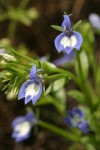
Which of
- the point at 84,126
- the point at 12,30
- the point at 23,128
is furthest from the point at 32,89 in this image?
the point at 12,30

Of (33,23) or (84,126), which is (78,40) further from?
(33,23)

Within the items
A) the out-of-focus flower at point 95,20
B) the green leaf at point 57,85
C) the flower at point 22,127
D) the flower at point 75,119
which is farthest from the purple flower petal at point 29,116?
the out-of-focus flower at point 95,20

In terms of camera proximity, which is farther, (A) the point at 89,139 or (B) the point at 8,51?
(A) the point at 89,139

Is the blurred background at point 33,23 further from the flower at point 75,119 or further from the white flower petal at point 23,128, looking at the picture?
the flower at point 75,119

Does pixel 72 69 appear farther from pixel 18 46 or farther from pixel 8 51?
pixel 8 51

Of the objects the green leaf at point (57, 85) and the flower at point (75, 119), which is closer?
the green leaf at point (57, 85)

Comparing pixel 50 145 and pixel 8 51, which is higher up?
pixel 8 51

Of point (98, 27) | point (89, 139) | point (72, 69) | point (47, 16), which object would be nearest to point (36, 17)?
point (47, 16)
